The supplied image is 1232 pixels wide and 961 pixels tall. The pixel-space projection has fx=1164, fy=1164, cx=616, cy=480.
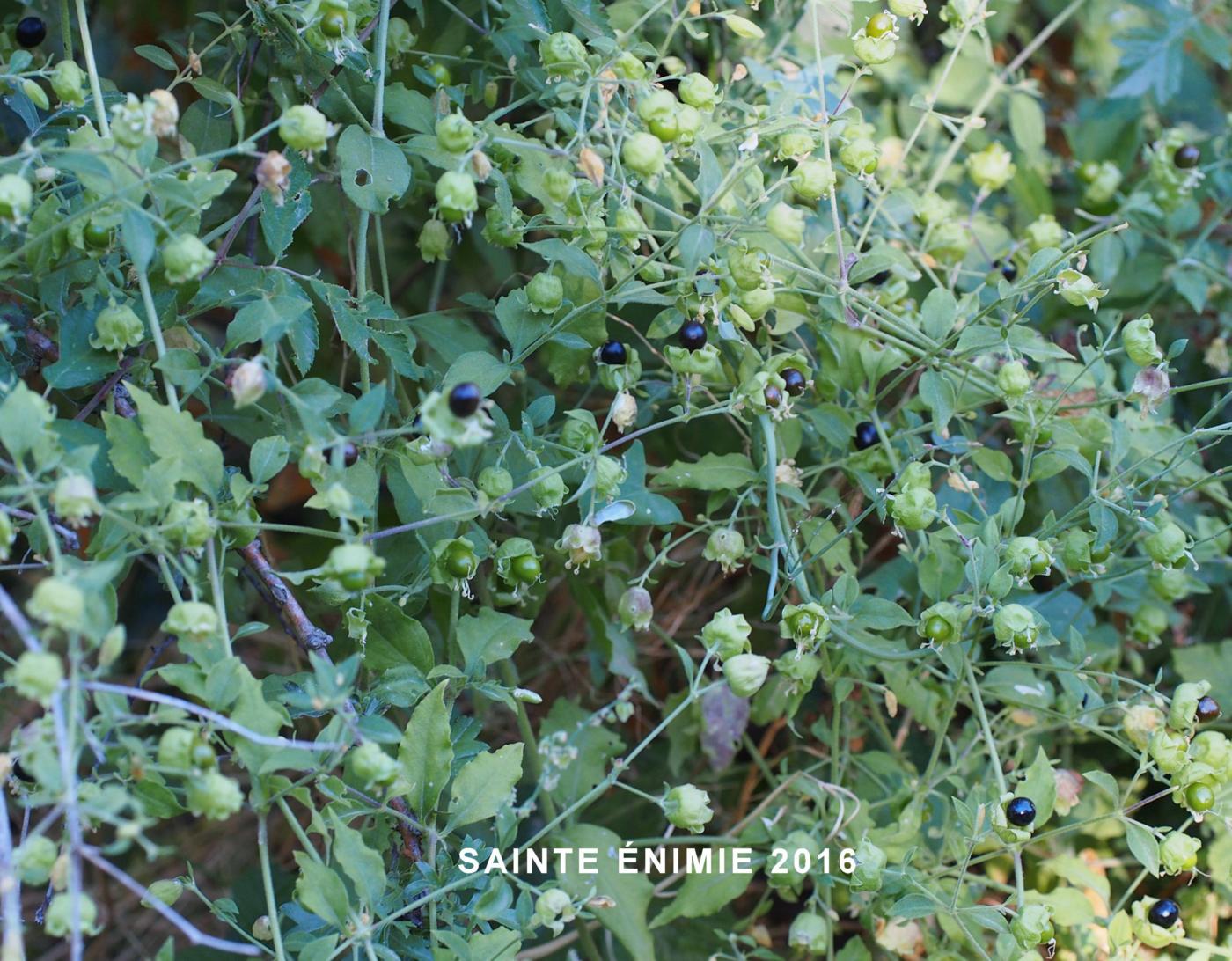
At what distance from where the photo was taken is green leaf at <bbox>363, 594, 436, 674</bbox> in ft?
3.14

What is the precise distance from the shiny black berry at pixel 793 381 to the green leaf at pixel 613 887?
45 cm

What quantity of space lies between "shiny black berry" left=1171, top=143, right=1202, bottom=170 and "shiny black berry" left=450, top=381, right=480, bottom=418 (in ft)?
3.52

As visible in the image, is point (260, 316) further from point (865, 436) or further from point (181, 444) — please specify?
point (865, 436)

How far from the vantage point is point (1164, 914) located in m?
1.02

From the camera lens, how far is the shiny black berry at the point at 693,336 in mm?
1007

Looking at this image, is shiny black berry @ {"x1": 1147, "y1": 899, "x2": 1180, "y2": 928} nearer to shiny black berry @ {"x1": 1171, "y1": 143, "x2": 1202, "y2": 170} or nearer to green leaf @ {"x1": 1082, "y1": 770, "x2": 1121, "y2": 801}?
green leaf @ {"x1": 1082, "y1": 770, "x2": 1121, "y2": 801}

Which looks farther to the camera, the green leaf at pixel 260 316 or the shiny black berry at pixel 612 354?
the shiny black berry at pixel 612 354

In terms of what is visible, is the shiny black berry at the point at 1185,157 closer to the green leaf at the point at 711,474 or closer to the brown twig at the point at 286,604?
the green leaf at the point at 711,474

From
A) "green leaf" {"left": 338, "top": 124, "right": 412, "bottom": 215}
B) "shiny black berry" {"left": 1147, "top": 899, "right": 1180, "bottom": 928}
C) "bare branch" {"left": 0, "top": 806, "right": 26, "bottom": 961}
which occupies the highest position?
"green leaf" {"left": 338, "top": 124, "right": 412, "bottom": 215}

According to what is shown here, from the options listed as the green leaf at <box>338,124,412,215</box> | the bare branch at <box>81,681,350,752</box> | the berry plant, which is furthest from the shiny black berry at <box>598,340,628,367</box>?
the bare branch at <box>81,681,350,752</box>

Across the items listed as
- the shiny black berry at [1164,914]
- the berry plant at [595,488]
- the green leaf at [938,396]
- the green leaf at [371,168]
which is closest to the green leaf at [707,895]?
the berry plant at [595,488]

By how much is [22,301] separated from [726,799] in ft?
3.12

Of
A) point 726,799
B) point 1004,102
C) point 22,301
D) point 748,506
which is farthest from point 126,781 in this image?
point 1004,102

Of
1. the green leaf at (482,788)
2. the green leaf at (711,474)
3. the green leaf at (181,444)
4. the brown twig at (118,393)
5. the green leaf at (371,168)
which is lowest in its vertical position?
the green leaf at (482,788)
